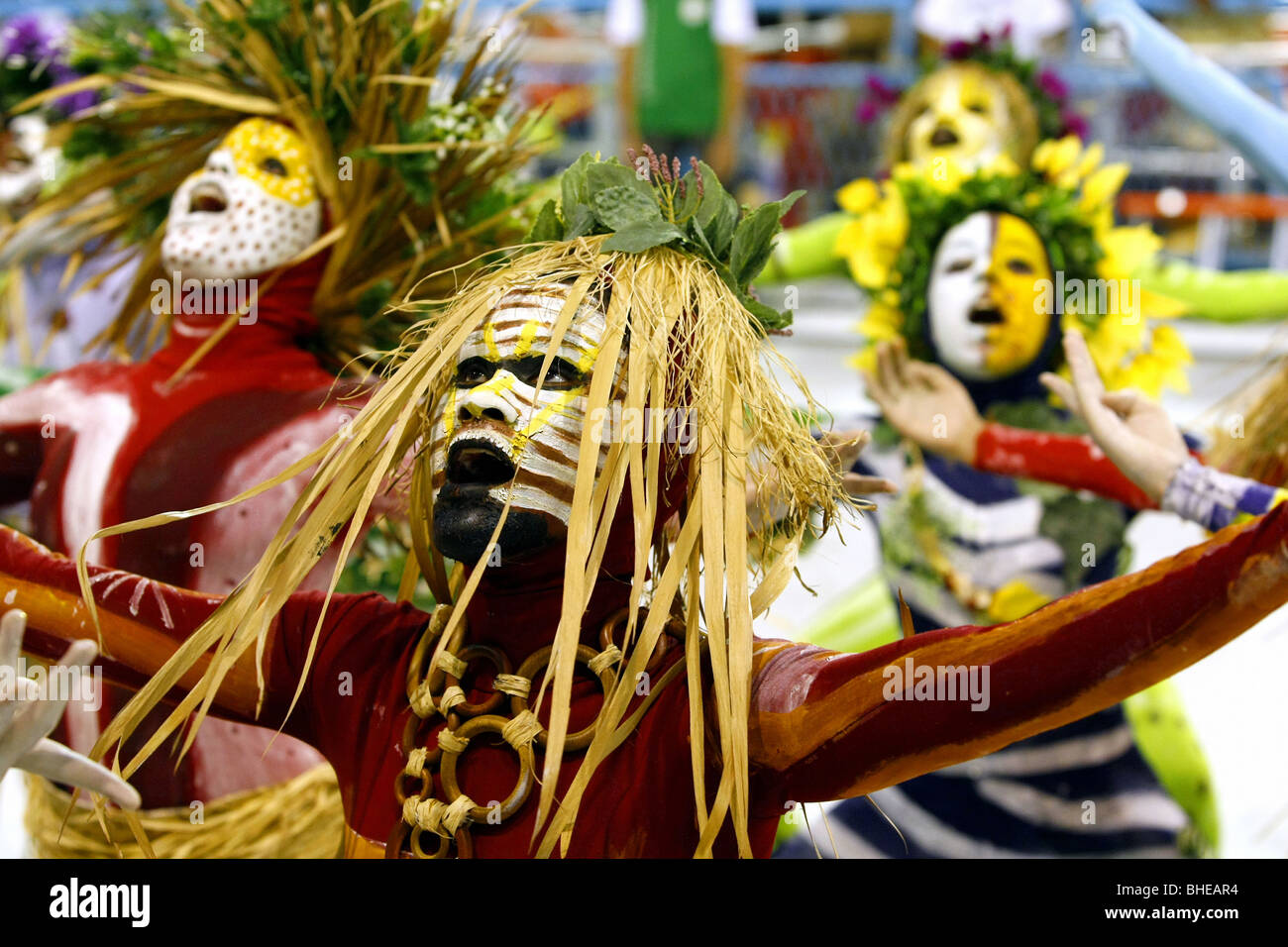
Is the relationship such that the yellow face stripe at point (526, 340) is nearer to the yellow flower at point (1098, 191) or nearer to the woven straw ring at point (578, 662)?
the woven straw ring at point (578, 662)

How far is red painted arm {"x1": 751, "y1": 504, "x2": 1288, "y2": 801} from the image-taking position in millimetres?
1110

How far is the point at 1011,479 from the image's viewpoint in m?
2.64

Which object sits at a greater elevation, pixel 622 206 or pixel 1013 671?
pixel 622 206

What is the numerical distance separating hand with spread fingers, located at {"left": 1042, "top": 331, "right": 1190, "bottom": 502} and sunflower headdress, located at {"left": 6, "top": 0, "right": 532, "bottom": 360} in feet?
2.78

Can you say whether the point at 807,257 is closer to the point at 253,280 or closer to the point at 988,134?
the point at 988,134

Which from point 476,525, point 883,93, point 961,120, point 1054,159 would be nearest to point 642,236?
point 476,525

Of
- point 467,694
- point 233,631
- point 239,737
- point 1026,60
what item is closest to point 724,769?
point 467,694

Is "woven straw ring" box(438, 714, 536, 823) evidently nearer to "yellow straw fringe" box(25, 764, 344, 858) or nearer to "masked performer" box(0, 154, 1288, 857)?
"masked performer" box(0, 154, 1288, 857)

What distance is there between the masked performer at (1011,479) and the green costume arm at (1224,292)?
51 centimetres

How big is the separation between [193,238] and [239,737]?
668mm

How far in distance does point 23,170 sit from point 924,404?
231 centimetres

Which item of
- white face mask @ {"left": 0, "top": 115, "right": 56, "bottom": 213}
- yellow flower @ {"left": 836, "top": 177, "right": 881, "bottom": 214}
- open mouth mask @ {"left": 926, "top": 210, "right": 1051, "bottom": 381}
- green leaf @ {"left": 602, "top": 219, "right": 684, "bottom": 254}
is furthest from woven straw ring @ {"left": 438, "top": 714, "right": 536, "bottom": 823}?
white face mask @ {"left": 0, "top": 115, "right": 56, "bottom": 213}

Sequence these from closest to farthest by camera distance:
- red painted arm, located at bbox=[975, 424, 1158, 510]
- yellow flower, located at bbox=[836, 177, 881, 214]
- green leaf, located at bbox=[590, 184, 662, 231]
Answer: green leaf, located at bbox=[590, 184, 662, 231], red painted arm, located at bbox=[975, 424, 1158, 510], yellow flower, located at bbox=[836, 177, 881, 214]

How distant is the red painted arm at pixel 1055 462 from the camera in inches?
85.5
